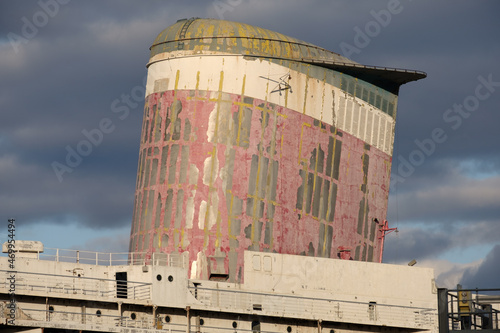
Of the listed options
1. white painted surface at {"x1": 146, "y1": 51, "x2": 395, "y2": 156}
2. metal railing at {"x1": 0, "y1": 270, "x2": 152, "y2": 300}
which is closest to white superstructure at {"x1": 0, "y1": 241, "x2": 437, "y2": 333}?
metal railing at {"x1": 0, "y1": 270, "x2": 152, "y2": 300}

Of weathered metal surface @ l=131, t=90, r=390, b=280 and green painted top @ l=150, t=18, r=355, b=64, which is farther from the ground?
green painted top @ l=150, t=18, r=355, b=64

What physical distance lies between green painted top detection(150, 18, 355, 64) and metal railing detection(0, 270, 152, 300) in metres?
11.8

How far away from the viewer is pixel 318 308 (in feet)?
182

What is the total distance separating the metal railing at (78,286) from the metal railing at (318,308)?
2638 mm

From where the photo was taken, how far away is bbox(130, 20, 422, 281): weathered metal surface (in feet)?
181

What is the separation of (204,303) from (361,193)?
11818 millimetres

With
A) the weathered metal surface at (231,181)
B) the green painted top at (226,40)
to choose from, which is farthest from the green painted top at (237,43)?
the weathered metal surface at (231,181)

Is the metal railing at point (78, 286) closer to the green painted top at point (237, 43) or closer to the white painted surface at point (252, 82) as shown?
the white painted surface at point (252, 82)

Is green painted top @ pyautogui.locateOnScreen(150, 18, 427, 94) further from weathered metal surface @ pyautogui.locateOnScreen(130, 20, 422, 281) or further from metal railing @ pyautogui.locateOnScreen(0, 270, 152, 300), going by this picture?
metal railing @ pyautogui.locateOnScreen(0, 270, 152, 300)

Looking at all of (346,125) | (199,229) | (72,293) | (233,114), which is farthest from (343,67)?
(72,293)

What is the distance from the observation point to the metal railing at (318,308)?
53.3m

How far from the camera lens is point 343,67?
59.2 metres

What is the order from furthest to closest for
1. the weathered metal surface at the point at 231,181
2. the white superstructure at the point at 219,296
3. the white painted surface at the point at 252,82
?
the white painted surface at the point at 252,82 < the weathered metal surface at the point at 231,181 < the white superstructure at the point at 219,296

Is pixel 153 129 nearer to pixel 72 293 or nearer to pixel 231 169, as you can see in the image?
pixel 231 169
